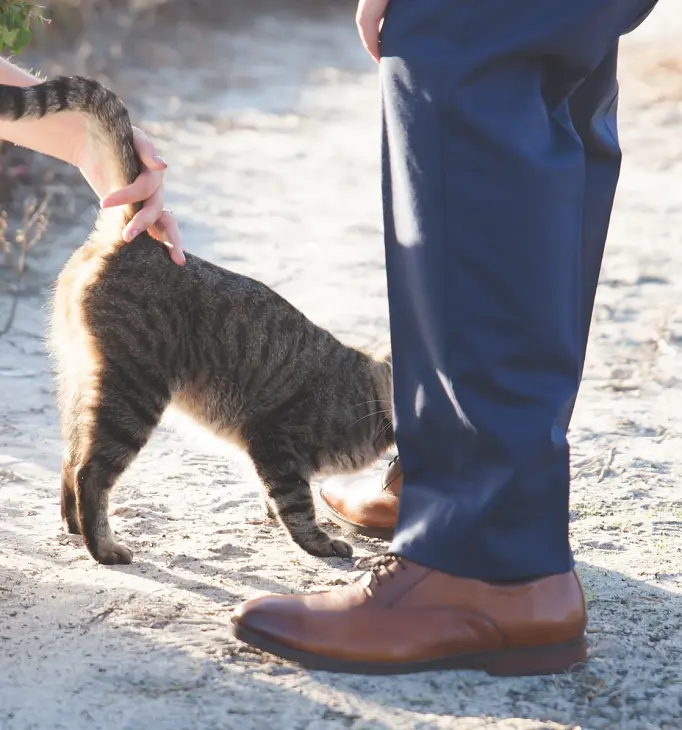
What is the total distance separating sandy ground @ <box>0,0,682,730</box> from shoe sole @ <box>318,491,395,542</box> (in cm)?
4

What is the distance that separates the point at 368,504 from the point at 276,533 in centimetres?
29

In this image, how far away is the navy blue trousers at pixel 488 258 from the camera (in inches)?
85.0

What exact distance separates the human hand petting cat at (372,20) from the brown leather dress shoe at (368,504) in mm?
1366

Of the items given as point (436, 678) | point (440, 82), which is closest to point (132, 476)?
point (436, 678)

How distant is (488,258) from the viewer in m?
2.21

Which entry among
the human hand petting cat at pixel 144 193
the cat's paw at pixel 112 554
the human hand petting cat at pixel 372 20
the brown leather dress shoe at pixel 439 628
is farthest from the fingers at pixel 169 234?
the brown leather dress shoe at pixel 439 628

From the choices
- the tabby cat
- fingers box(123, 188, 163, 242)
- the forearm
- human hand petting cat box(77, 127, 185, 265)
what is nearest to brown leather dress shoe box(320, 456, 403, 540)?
the tabby cat

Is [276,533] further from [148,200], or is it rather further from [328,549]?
[148,200]

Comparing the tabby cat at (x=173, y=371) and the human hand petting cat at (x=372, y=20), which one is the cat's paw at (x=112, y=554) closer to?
the tabby cat at (x=173, y=371)

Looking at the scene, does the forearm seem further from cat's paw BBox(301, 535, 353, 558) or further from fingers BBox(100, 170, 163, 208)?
cat's paw BBox(301, 535, 353, 558)

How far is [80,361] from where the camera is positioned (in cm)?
341

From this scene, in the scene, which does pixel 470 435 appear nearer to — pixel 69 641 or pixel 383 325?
pixel 69 641

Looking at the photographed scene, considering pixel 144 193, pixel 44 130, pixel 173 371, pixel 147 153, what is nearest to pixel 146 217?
pixel 144 193

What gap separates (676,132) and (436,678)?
8012mm
